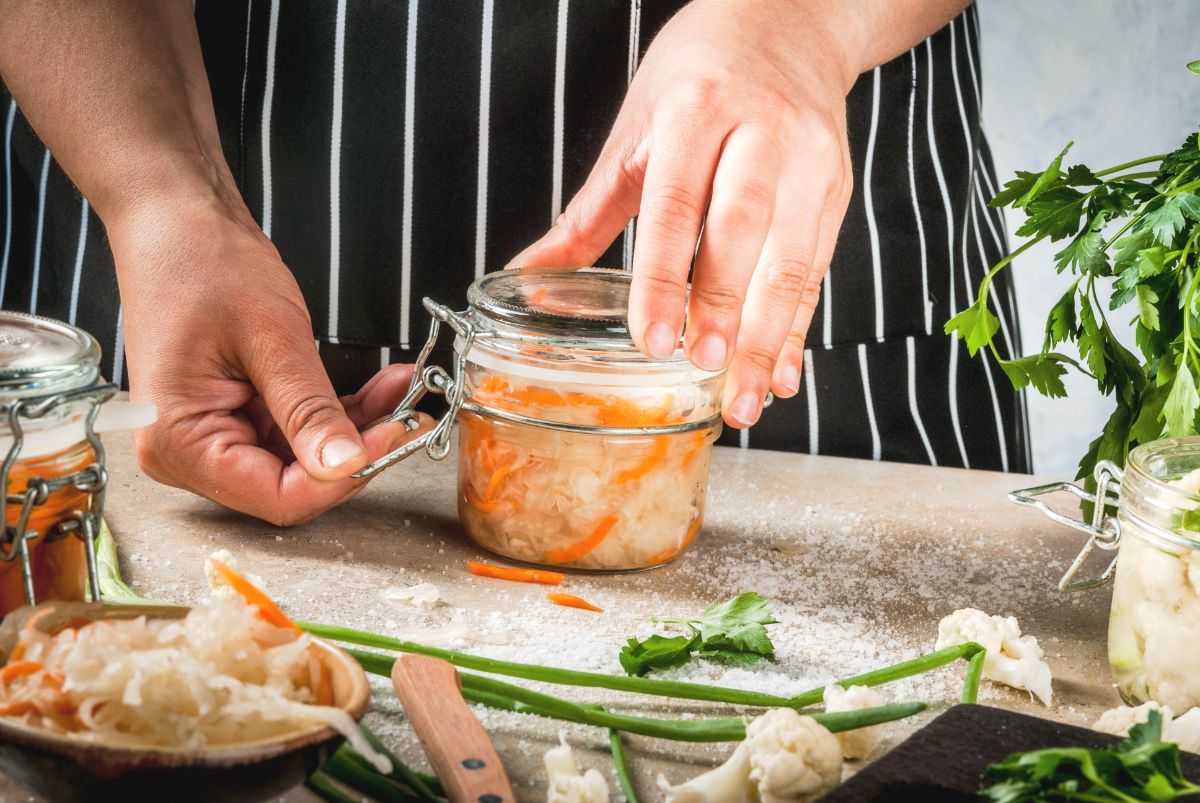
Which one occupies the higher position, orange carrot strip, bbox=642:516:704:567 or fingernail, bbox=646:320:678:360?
fingernail, bbox=646:320:678:360

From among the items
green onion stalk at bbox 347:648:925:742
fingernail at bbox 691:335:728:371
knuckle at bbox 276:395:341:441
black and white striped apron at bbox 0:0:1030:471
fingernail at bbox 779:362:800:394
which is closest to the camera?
green onion stalk at bbox 347:648:925:742

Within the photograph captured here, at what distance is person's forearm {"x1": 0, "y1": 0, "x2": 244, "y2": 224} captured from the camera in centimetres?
144

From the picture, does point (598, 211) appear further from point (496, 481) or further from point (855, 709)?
point (855, 709)

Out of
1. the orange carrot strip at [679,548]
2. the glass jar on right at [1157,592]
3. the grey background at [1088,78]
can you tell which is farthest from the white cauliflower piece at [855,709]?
the grey background at [1088,78]

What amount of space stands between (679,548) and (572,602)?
0.16 metres

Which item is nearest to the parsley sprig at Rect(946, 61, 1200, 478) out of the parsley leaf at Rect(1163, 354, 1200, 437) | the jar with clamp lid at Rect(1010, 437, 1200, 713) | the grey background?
the parsley leaf at Rect(1163, 354, 1200, 437)

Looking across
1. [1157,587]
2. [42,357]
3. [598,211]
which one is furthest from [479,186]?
[1157,587]

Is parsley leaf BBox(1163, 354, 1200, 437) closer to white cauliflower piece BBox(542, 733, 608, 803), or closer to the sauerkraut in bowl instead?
white cauliflower piece BBox(542, 733, 608, 803)

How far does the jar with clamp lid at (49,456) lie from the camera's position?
0.80 m

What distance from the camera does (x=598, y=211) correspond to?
142 centimetres

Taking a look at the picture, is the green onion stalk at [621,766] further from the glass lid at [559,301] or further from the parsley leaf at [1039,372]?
the parsley leaf at [1039,372]

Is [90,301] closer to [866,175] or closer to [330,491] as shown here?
[330,491]

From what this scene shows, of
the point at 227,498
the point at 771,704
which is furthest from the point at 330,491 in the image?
the point at 771,704

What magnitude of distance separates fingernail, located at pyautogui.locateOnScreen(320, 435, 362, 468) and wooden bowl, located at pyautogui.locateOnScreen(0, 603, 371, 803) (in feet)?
1.81
